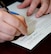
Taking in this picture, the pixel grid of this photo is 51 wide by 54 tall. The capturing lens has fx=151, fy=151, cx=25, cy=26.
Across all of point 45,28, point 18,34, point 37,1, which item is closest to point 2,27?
point 18,34

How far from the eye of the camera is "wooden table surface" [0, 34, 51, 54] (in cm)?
51

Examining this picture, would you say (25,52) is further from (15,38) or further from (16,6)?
(16,6)

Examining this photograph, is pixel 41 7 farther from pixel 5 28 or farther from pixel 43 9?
pixel 5 28

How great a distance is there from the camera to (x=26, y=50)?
0.50 meters

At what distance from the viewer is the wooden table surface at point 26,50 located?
0.51 meters

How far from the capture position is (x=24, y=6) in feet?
2.69

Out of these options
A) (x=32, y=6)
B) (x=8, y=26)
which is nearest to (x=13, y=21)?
(x=8, y=26)

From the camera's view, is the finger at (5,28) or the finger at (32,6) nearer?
the finger at (5,28)

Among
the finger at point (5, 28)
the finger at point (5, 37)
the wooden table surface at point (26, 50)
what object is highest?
the finger at point (5, 28)

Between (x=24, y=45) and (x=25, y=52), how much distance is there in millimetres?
27

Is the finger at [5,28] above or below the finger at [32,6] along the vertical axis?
above

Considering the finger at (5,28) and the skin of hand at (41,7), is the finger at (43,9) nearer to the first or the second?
the skin of hand at (41,7)

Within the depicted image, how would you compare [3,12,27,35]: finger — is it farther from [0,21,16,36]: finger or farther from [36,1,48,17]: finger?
[36,1,48,17]: finger

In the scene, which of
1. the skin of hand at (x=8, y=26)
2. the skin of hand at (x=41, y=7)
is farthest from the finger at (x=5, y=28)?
the skin of hand at (x=41, y=7)
